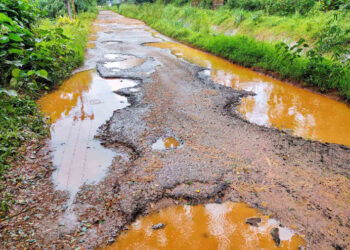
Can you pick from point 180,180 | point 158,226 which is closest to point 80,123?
point 180,180

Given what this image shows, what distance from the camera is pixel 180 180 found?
272 cm

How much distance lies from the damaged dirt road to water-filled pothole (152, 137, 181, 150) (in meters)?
0.01

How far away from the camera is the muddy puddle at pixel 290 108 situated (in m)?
3.93

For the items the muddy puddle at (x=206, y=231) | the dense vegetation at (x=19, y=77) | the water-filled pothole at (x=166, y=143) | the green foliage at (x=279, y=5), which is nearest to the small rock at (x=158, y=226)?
the muddy puddle at (x=206, y=231)

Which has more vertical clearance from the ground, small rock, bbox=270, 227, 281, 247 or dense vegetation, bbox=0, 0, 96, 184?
dense vegetation, bbox=0, 0, 96, 184

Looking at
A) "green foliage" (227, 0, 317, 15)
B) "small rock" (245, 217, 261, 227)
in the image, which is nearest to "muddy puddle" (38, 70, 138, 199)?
"small rock" (245, 217, 261, 227)

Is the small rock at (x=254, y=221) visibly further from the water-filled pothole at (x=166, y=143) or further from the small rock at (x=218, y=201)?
the water-filled pothole at (x=166, y=143)

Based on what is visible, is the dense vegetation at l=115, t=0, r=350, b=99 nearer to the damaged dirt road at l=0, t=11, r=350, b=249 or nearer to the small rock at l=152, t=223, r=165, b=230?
the damaged dirt road at l=0, t=11, r=350, b=249

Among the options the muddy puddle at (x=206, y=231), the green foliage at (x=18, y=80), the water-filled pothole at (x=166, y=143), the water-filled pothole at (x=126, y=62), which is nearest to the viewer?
the muddy puddle at (x=206, y=231)

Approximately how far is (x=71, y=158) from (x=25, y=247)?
4.45 ft

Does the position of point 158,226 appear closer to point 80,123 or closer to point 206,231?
point 206,231

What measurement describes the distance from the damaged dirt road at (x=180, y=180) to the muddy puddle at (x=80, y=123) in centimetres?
5

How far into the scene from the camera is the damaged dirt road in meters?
2.18

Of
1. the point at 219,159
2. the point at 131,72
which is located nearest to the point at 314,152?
the point at 219,159
